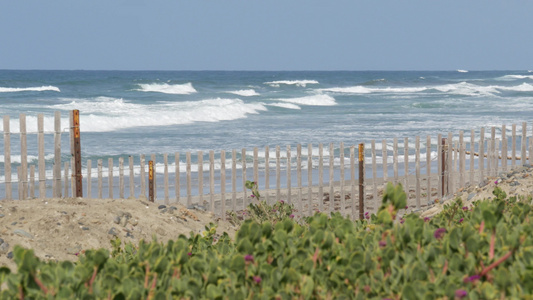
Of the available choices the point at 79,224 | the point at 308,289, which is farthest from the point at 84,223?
the point at 308,289

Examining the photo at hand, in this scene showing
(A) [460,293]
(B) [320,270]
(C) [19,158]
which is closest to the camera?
(A) [460,293]

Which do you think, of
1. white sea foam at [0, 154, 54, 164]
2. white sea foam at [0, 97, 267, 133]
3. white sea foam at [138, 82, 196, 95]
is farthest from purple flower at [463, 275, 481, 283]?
white sea foam at [138, 82, 196, 95]

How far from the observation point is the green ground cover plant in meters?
2.25

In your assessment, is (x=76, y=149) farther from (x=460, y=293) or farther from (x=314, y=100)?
(x=314, y=100)

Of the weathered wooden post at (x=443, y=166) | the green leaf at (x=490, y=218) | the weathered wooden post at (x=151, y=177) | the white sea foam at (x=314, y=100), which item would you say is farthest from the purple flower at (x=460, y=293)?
the white sea foam at (x=314, y=100)

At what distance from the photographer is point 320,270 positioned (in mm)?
2496

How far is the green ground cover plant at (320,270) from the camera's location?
7.39 ft

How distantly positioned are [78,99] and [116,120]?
1621 cm

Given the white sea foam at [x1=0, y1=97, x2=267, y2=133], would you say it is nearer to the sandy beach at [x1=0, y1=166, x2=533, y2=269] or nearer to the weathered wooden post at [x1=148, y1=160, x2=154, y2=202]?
the weathered wooden post at [x1=148, y1=160, x2=154, y2=202]

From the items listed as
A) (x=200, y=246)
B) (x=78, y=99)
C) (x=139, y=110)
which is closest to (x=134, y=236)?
(x=200, y=246)

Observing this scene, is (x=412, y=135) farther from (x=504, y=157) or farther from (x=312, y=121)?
(x=504, y=157)

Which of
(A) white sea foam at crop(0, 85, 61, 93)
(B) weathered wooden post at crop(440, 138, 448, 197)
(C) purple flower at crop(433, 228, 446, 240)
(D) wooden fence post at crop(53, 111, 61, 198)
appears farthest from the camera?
(A) white sea foam at crop(0, 85, 61, 93)

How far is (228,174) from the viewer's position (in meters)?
16.2

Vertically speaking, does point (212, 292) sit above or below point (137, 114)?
above
